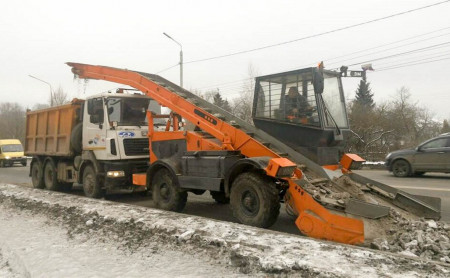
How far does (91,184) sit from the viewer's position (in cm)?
985

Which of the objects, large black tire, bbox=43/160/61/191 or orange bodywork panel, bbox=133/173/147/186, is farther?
large black tire, bbox=43/160/61/191

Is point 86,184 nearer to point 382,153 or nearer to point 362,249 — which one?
point 362,249

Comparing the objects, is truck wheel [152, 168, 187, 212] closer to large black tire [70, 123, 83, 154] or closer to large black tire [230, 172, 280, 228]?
large black tire [230, 172, 280, 228]

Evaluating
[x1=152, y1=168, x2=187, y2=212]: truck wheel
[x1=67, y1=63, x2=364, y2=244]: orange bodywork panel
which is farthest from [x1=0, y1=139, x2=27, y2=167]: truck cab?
[x1=152, y1=168, x2=187, y2=212]: truck wheel

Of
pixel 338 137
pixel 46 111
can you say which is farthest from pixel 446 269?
pixel 46 111

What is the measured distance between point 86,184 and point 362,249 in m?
7.81

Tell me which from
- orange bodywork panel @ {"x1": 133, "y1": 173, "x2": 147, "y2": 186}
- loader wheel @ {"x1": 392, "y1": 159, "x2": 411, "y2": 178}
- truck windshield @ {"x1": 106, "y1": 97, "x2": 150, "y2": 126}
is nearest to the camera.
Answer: orange bodywork panel @ {"x1": 133, "y1": 173, "x2": 147, "y2": 186}

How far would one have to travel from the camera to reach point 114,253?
487cm

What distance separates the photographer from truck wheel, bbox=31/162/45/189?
12.3 meters

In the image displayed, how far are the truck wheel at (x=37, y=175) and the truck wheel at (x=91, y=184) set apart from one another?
3.11 metres

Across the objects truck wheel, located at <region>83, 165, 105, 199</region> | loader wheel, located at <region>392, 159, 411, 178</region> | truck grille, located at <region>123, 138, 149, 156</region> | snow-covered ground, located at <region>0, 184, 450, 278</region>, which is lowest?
snow-covered ground, located at <region>0, 184, 450, 278</region>

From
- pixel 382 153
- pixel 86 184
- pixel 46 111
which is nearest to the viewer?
pixel 86 184

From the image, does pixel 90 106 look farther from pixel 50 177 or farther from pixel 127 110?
pixel 50 177

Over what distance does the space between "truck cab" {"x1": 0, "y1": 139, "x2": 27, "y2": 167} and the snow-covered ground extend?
78.8 feet
